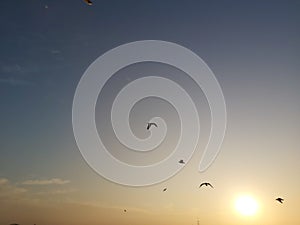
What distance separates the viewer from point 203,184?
91.9 meters

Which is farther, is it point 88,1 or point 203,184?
point 203,184

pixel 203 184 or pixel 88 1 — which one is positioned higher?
pixel 88 1

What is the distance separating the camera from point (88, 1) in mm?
60219

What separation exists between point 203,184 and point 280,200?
36.1 m

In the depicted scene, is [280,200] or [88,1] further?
[280,200]

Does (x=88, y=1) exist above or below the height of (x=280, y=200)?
above

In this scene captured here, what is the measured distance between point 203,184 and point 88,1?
90305 mm

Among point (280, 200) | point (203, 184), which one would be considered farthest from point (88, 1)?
point (280, 200)

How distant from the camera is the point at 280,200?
291ft

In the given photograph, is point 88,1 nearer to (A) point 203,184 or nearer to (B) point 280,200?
(A) point 203,184

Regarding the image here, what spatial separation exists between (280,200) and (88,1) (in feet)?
380
